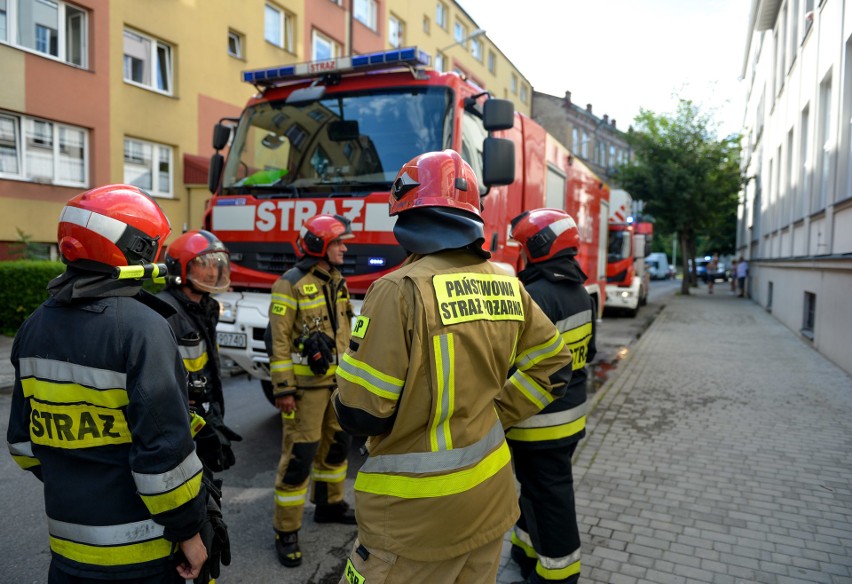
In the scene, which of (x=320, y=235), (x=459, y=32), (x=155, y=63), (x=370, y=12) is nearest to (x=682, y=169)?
(x=370, y=12)

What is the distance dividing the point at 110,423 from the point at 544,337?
4.81ft

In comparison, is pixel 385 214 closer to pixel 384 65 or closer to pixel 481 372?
pixel 384 65

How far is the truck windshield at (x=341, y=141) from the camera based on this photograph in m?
5.16

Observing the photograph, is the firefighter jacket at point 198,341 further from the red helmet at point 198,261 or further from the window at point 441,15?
the window at point 441,15

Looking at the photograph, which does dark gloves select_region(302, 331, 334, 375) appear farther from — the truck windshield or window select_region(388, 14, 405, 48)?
window select_region(388, 14, 405, 48)

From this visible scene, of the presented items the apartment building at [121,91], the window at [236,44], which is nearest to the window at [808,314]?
the apartment building at [121,91]

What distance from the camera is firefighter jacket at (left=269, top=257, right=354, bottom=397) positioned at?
365cm

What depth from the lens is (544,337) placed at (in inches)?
89.9

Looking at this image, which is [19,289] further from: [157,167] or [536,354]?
[536,354]

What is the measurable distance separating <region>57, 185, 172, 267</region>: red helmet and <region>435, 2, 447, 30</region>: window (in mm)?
31752

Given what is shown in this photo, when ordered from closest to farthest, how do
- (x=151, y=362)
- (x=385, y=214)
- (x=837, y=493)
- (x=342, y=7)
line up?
1. (x=151, y=362)
2. (x=837, y=493)
3. (x=385, y=214)
4. (x=342, y=7)

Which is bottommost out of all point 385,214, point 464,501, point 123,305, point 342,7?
point 464,501

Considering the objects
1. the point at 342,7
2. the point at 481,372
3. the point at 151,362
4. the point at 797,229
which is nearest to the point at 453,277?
the point at 481,372

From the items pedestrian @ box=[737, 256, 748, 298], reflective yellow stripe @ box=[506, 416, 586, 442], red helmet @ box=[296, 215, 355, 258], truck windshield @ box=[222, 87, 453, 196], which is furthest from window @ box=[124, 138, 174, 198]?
pedestrian @ box=[737, 256, 748, 298]
